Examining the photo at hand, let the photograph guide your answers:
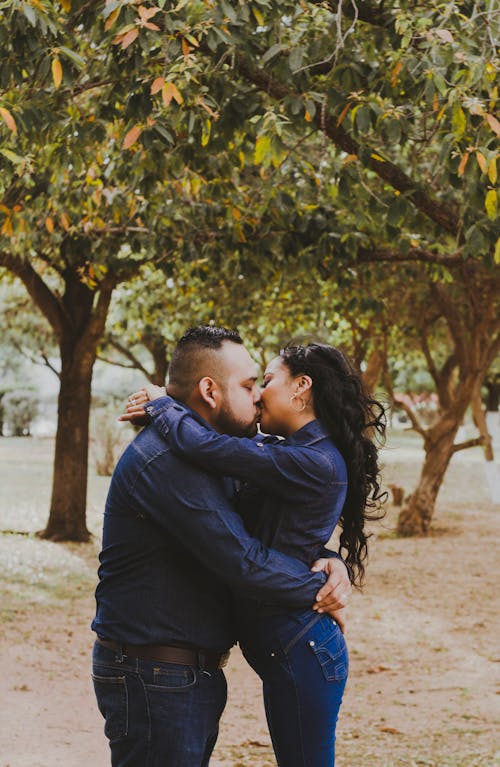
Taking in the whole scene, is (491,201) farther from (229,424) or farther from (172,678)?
(172,678)

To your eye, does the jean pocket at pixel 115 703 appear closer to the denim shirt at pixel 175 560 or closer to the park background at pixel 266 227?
the denim shirt at pixel 175 560

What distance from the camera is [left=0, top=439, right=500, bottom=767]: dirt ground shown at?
5.75 m

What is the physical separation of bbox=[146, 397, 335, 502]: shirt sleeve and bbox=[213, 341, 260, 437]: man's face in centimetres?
10

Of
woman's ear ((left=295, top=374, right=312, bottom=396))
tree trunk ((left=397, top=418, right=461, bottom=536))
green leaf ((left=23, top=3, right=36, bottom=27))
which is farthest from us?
tree trunk ((left=397, top=418, right=461, bottom=536))

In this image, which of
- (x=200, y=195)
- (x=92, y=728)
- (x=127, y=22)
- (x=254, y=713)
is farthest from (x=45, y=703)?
(x=200, y=195)

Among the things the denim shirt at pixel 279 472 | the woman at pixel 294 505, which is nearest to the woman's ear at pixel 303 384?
the woman at pixel 294 505

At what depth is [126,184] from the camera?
8305 mm

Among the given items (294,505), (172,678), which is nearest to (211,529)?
(294,505)

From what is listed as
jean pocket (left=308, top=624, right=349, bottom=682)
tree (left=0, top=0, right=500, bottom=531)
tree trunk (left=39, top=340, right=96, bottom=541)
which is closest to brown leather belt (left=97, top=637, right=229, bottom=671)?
jean pocket (left=308, top=624, right=349, bottom=682)

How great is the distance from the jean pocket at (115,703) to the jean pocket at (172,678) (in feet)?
0.31

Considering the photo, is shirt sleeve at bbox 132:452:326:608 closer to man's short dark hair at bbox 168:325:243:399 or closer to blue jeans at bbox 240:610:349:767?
blue jeans at bbox 240:610:349:767

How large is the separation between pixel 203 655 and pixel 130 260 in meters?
8.98

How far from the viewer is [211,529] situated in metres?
2.55

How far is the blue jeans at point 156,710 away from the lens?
259cm
